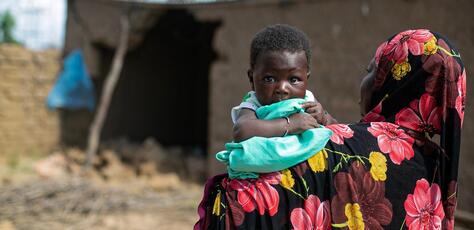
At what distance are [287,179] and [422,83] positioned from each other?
597 millimetres

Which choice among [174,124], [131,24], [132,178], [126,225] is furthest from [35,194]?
[174,124]

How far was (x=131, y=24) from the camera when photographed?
28.5 ft

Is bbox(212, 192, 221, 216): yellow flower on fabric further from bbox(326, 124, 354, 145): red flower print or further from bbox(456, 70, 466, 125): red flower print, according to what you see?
bbox(456, 70, 466, 125): red flower print

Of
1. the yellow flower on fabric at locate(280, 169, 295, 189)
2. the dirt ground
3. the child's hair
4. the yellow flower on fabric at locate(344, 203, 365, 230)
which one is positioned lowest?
the dirt ground

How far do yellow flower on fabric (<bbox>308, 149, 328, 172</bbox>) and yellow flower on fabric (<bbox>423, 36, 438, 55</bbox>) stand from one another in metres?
0.52

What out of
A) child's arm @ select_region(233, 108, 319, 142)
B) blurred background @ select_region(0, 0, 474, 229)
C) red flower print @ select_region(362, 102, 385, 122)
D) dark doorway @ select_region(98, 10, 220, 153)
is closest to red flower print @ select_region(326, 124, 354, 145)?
child's arm @ select_region(233, 108, 319, 142)

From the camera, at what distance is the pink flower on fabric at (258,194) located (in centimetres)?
157

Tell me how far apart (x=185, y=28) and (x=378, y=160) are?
28.6 ft

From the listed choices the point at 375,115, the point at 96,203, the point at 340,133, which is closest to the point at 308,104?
the point at 340,133

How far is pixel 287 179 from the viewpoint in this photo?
1.60 meters

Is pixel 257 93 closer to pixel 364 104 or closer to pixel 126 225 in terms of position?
pixel 364 104

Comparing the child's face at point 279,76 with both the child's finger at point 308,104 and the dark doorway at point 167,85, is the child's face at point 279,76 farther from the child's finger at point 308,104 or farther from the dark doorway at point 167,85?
the dark doorway at point 167,85

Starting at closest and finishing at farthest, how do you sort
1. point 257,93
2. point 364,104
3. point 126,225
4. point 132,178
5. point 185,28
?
point 257,93 < point 364,104 < point 126,225 < point 132,178 < point 185,28

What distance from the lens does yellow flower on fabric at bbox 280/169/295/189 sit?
159cm
